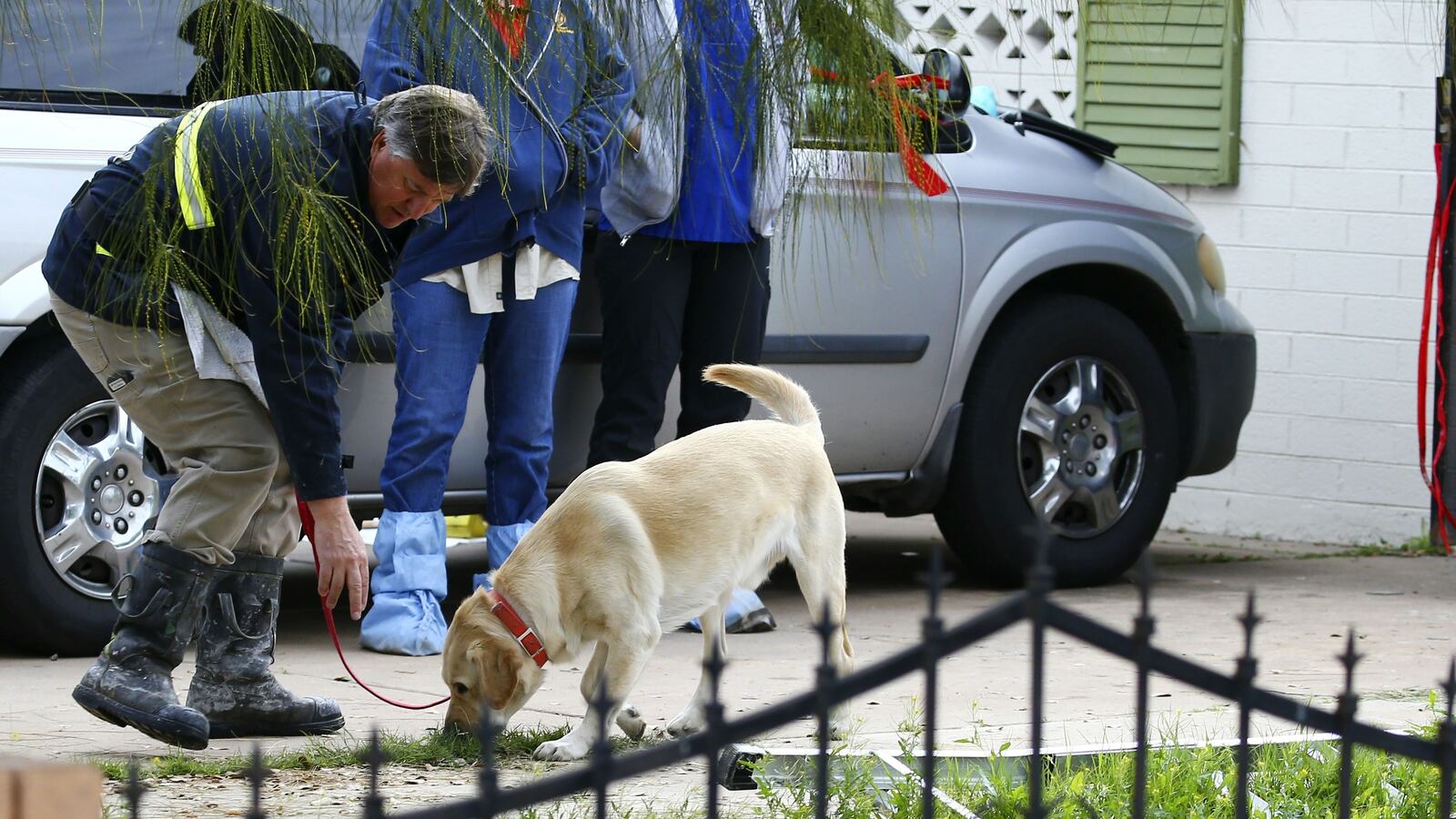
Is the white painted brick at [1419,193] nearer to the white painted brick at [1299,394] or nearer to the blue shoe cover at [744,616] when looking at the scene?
the white painted brick at [1299,394]

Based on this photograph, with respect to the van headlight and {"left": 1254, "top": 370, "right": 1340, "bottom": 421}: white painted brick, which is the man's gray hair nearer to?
the van headlight

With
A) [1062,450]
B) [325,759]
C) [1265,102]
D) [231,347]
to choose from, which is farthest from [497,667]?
[1265,102]

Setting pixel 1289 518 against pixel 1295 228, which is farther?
pixel 1289 518

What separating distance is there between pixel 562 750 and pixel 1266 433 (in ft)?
17.0

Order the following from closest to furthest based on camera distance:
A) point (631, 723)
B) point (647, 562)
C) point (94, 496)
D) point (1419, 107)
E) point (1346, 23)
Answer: point (647, 562) < point (631, 723) < point (94, 496) < point (1419, 107) < point (1346, 23)

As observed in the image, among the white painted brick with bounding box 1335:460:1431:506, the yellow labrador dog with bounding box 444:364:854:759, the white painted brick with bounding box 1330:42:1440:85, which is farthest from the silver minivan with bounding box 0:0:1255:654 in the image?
the white painted brick with bounding box 1330:42:1440:85

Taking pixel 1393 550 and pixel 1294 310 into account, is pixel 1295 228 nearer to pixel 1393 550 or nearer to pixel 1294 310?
pixel 1294 310

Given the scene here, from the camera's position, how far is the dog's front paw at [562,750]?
158 inches

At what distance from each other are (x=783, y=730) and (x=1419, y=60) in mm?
4711

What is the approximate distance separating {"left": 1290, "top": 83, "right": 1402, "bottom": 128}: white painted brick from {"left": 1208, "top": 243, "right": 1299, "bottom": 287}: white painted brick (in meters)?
0.60

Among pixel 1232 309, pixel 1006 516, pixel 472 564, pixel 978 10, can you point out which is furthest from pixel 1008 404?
pixel 978 10

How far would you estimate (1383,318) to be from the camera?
790cm

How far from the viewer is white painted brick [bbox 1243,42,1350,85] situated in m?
7.90

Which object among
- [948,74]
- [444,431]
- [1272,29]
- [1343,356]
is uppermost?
[1272,29]
